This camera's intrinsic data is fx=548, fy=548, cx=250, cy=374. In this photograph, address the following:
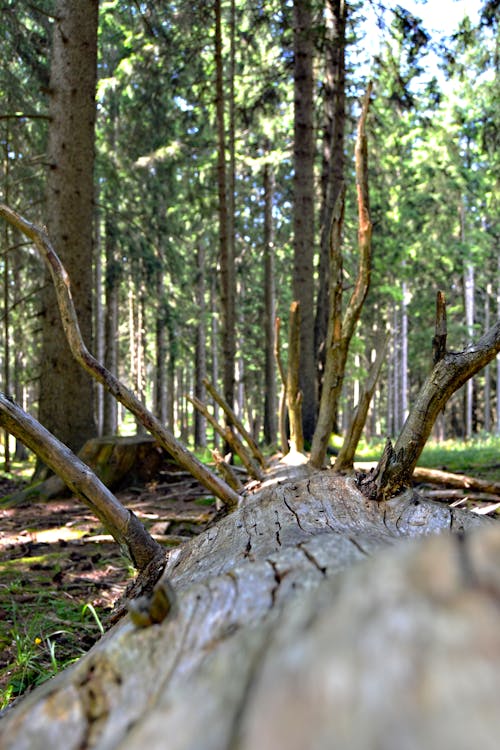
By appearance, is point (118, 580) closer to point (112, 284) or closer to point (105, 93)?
point (112, 284)

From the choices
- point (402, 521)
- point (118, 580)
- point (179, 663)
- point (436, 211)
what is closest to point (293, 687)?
point (179, 663)

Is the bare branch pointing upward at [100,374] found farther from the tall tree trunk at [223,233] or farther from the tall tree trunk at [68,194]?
the tall tree trunk at [223,233]

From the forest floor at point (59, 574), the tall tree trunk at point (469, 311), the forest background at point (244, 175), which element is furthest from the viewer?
the tall tree trunk at point (469, 311)

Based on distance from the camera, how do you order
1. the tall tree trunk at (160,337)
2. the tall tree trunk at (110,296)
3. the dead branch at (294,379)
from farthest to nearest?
the tall tree trunk at (160,337) → the tall tree trunk at (110,296) → the dead branch at (294,379)

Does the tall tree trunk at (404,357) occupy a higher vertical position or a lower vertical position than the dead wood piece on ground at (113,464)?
higher

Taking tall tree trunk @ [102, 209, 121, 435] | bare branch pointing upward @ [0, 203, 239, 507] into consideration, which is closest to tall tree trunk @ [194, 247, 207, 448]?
tall tree trunk @ [102, 209, 121, 435]

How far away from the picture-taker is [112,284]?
53.8 feet

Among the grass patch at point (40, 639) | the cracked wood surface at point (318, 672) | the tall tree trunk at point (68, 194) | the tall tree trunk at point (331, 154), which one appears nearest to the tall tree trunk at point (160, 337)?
the tall tree trunk at point (331, 154)

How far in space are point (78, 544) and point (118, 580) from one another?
3.26ft

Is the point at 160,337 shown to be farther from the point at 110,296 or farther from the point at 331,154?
the point at 331,154

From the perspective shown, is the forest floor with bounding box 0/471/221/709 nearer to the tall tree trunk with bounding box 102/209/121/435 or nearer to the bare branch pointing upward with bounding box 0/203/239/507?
the bare branch pointing upward with bounding box 0/203/239/507

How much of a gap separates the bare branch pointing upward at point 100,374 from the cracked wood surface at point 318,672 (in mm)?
1888

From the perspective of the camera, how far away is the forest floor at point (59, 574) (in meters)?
2.56

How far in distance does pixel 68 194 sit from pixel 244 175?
11981mm
